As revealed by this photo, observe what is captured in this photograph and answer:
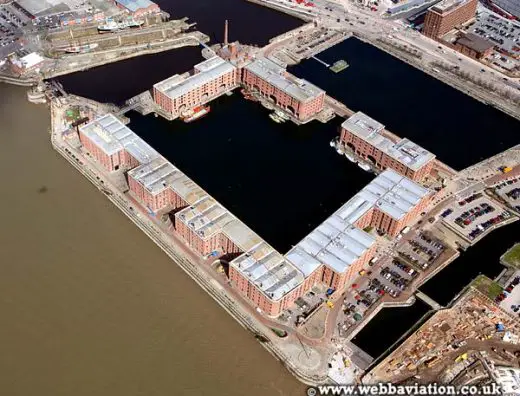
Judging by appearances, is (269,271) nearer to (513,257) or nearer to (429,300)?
(429,300)

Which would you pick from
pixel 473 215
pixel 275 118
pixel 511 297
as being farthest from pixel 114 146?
pixel 511 297

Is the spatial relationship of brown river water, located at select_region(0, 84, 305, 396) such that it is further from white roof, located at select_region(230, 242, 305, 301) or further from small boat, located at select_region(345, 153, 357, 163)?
small boat, located at select_region(345, 153, 357, 163)

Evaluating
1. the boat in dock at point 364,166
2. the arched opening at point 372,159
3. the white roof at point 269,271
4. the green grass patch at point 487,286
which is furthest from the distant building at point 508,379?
the arched opening at point 372,159

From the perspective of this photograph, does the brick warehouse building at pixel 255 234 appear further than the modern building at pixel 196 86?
No

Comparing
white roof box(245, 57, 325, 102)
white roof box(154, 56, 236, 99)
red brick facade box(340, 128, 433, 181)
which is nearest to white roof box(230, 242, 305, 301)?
red brick facade box(340, 128, 433, 181)

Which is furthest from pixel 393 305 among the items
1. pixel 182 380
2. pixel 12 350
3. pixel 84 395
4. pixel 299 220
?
pixel 12 350

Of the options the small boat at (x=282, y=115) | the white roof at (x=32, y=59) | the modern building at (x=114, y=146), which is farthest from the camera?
the white roof at (x=32, y=59)

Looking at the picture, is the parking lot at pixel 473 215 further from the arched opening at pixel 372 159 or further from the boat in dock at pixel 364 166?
the boat in dock at pixel 364 166
